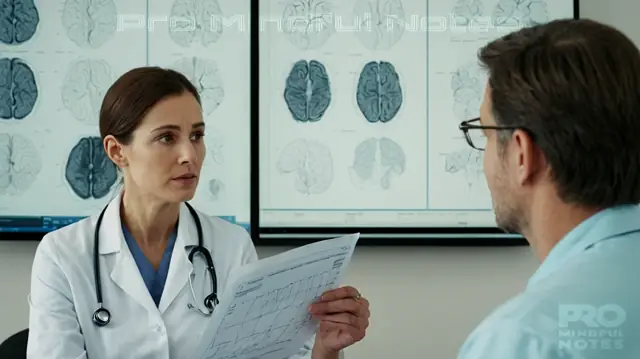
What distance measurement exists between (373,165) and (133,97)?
0.81 m

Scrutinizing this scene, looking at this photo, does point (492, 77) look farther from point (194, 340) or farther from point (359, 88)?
point (359, 88)

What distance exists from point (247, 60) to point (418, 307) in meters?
0.88

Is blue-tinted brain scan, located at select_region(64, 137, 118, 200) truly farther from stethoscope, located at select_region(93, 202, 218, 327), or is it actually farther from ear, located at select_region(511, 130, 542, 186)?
ear, located at select_region(511, 130, 542, 186)

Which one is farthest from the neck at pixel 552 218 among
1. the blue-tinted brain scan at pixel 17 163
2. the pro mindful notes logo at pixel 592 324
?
the blue-tinted brain scan at pixel 17 163

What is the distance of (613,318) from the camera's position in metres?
0.78

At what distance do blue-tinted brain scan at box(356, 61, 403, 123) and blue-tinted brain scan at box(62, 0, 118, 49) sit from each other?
2.41 feet

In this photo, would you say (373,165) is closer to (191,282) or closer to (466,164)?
(466,164)

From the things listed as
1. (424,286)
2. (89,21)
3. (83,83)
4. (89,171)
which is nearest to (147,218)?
(89,171)

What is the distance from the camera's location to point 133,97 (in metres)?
1.58

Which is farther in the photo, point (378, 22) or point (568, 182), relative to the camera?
point (378, 22)

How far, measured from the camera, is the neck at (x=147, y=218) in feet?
5.45

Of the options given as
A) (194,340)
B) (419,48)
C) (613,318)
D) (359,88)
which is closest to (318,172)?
(359,88)

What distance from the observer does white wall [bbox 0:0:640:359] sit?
2.16m

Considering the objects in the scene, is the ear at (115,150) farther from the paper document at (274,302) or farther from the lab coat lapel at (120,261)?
the paper document at (274,302)
